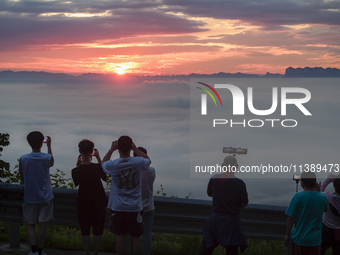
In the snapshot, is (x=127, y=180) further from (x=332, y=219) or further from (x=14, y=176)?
(x=14, y=176)

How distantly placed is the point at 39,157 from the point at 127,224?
1.65 meters

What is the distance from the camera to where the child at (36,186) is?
5.66 m

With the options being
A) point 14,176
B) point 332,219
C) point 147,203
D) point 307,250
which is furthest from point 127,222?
point 14,176

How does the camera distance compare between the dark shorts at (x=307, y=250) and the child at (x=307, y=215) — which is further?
the dark shorts at (x=307, y=250)

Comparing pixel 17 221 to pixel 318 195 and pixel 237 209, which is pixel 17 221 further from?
pixel 318 195

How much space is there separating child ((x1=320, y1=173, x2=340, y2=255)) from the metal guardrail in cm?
63

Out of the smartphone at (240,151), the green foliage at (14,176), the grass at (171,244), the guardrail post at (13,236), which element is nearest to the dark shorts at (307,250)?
the grass at (171,244)

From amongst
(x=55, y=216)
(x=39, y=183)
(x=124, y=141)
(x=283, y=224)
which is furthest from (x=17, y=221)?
(x=283, y=224)

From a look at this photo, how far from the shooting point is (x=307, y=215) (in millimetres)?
4945

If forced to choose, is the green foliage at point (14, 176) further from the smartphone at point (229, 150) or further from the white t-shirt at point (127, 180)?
the smartphone at point (229, 150)

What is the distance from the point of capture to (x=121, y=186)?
5.18 meters

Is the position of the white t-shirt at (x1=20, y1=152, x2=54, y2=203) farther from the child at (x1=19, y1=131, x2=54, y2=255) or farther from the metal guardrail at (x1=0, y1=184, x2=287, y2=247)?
the metal guardrail at (x1=0, y1=184, x2=287, y2=247)

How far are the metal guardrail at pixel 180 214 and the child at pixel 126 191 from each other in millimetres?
775

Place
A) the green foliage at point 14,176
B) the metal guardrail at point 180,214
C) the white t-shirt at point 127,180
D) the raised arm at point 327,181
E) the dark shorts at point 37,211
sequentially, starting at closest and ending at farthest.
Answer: the white t-shirt at point 127,180 < the raised arm at point 327,181 < the dark shorts at point 37,211 < the metal guardrail at point 180,214 < the green foliage at point 14,176
